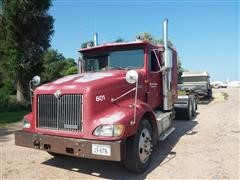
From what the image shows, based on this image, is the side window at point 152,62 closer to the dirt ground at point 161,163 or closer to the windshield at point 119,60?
the windshield at point 119,60

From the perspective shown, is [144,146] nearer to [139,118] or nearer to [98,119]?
[139,118]

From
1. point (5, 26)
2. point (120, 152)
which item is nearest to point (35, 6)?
point (5, 26)

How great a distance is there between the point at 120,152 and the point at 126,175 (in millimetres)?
1036

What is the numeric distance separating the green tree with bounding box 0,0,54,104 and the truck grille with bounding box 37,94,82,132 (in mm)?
14832

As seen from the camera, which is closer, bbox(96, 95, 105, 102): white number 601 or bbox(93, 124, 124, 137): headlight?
bbox(93, 124, 124, 137): headlight

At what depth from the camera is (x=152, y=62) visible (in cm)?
736

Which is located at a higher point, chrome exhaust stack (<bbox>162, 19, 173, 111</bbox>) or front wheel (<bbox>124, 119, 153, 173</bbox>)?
chrome exhaust stack (<bbox>162, 19, 173, 111</bbox>)

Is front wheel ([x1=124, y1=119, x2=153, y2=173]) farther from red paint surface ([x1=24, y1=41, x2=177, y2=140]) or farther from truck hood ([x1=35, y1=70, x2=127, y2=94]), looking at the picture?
truck hood ([x1=35, y1=70, x2=127, y2=94])

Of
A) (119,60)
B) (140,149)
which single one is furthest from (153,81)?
(140,149)

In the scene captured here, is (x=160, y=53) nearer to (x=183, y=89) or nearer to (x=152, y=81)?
(x=152, y=81)

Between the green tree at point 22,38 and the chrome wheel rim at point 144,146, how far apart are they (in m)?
15.5

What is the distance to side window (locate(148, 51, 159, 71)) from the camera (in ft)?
23.5

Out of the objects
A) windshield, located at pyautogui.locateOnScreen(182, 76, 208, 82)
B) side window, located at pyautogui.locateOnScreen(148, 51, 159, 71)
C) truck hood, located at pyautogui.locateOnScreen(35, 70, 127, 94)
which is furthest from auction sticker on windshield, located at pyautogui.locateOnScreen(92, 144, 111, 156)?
windshield, located at pyautogui.locateOnScreen(182, 76, 208, 82)

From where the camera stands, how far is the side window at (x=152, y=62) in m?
7.16
